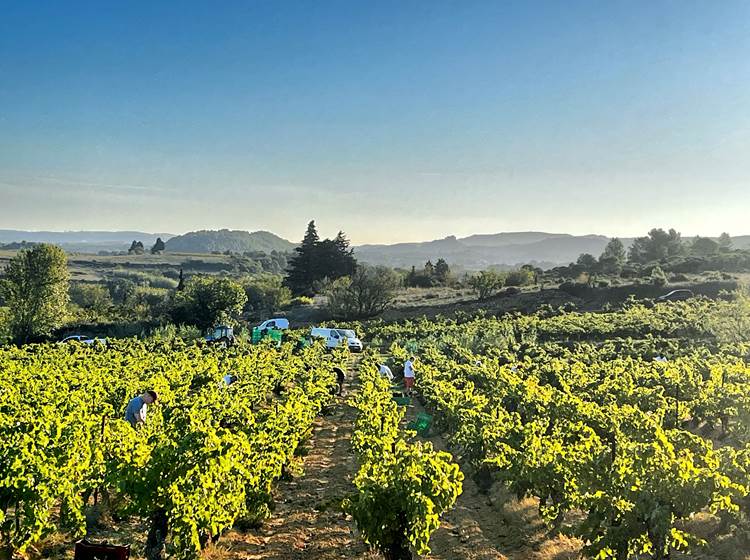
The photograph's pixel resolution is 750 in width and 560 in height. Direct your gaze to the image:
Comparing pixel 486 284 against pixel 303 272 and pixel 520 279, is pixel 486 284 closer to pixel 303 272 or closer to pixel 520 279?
pixel 520 279

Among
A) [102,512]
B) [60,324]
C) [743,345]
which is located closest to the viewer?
[102,512]

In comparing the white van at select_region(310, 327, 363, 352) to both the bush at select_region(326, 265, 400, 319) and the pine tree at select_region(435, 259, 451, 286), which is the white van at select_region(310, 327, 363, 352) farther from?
the pine tree at select_region(435, 259, 451, 286)

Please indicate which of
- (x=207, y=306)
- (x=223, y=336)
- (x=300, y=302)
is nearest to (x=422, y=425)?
(x=223, y=336)

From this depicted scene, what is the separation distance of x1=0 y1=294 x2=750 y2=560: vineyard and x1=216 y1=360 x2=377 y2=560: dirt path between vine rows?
14cm

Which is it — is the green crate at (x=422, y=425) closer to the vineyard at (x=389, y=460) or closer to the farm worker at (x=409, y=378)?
the vineyard at (x=389, y=460)

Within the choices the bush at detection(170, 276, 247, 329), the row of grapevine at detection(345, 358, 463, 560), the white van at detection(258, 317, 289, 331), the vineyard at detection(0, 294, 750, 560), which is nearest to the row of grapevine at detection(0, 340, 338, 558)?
the vineyard at detection(0, 294, 750, 560)

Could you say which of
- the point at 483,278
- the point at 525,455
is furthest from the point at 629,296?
the point at 525,455

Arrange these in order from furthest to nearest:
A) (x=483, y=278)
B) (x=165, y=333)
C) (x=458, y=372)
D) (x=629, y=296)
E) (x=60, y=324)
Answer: (x=483, y=278)
(x=629, y=296)
(x=60, y=324)
(x=165, y=333)
(x=458, y=372)

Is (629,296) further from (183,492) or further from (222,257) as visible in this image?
(222,257)

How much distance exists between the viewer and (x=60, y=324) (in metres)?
37.5

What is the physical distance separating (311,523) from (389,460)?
7.15 feet

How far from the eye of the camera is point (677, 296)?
138ft

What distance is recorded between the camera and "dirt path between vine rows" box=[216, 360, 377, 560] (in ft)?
27.1

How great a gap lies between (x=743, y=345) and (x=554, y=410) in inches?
598
